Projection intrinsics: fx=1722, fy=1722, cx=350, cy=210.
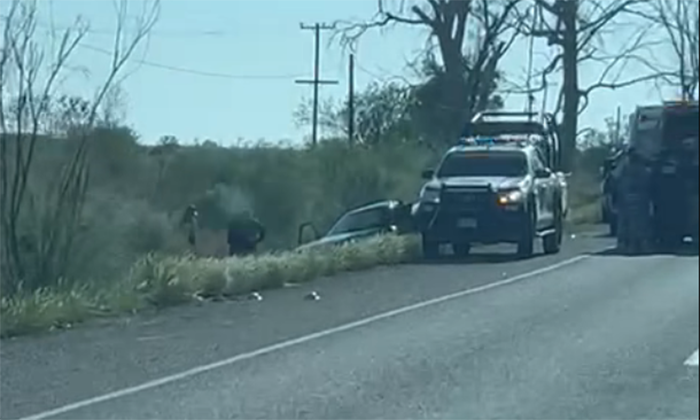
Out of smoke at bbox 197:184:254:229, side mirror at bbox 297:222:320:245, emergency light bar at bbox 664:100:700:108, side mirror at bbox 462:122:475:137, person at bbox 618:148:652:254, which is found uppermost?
emergency light bar at bbox 664:100:700:108

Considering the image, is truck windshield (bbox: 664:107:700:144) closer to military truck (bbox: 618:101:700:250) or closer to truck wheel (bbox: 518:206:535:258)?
military truck (bbox: 618:101:700:250)

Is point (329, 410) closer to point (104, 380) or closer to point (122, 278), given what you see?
point (104, 380)

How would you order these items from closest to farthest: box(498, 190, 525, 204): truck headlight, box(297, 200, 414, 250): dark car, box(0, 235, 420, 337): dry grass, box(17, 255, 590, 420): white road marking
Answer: box(17, 255, 590, 420): white road marking → box(0, 235, 420, 337): dry grass → box(498, 190, 525, 204): truck headlight → box(297, 200, 414, 250): dark car

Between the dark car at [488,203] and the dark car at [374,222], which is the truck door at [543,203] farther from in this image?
the dark car at [374,222]

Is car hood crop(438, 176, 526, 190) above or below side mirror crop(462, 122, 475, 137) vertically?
below

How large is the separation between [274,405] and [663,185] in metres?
7.94

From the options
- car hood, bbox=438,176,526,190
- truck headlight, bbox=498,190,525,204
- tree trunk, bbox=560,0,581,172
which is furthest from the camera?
car hood, bbox=438,176,526,190

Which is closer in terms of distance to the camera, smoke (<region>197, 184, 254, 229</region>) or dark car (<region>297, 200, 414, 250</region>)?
dark car (<region>297, 200, 414, 250</region>)

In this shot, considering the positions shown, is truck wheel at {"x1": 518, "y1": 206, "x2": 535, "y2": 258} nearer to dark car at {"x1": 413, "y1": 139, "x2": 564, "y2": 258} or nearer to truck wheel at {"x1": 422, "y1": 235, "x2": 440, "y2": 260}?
dark car at {"x1": 413, "y1": 139, "x2": 564, "y2": 258}

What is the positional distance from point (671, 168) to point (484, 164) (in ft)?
88.0

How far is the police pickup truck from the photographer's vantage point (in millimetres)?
28688

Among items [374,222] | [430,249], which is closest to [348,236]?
[374,222]

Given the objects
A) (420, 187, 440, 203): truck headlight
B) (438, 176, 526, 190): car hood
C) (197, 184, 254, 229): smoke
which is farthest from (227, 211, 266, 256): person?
(438, 176, 526, 190): car hood

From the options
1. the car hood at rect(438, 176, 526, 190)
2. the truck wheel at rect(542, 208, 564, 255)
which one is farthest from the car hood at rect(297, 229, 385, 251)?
the truck wheel at rect(542, 208, 564, 255)
